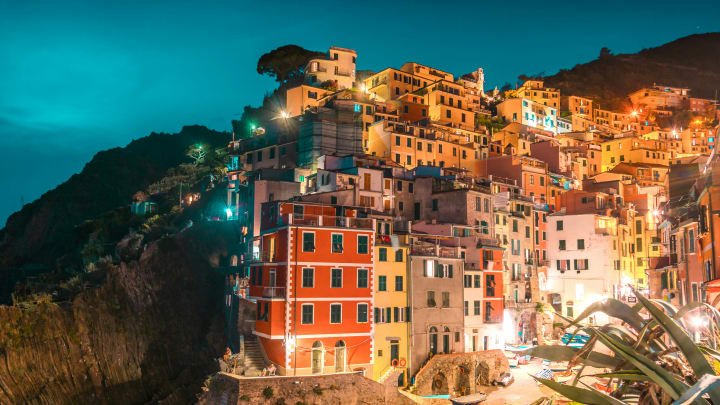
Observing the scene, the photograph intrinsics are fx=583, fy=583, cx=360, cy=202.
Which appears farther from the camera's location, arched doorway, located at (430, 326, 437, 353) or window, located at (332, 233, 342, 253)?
arched doorway, located at (430, 326, 437, 353)

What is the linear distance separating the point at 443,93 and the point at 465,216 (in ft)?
103

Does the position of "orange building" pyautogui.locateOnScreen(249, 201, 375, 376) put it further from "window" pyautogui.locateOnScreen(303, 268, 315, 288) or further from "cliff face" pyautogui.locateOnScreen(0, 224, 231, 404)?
"cliff face" pyautogui.locateOnScreen(0, 224, 231, 404)

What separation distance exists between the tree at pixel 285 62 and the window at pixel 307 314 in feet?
193

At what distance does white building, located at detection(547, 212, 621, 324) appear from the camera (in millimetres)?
59312

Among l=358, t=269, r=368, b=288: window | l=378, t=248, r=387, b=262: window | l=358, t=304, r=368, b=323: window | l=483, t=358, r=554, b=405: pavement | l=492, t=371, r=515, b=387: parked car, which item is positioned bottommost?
l=483, t=358, r=554, b=405: pavement

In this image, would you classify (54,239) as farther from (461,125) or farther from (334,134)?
(461,125)

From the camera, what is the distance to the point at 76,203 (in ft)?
376

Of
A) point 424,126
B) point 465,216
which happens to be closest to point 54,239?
point 424,126

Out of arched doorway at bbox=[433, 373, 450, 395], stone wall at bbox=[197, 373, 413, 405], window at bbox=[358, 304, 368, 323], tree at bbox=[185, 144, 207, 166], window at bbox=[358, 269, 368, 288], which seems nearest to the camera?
stone wall at bbox=[197, 373, 413, 405]

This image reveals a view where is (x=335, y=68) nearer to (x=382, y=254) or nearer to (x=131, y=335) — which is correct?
(x=131, y=335)

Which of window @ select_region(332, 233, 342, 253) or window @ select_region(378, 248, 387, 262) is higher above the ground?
window @ select_region(332, 233, 342, 253)

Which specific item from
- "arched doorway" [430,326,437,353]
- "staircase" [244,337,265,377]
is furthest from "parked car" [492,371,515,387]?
"staircase" [244,337,265,377]

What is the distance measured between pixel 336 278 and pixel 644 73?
14248 centimetres

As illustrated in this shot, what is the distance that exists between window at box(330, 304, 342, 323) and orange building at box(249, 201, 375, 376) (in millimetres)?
65
